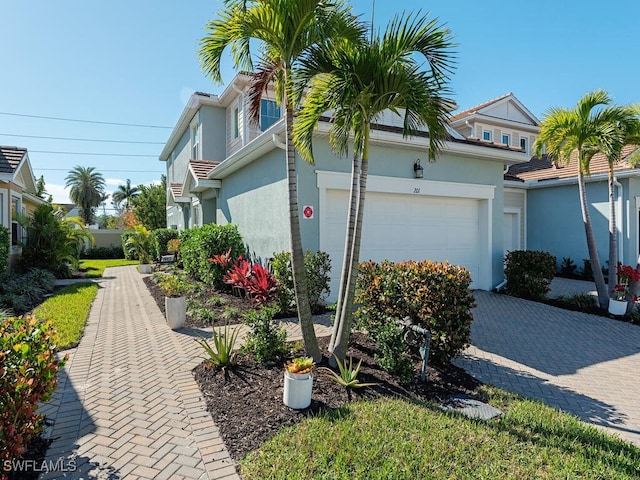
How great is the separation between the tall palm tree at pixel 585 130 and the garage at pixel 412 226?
2.29 metres

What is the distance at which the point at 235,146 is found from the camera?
15625mm

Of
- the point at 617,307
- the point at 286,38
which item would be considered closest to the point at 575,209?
the point at 617,307

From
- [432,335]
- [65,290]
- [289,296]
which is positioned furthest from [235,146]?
[432,335]

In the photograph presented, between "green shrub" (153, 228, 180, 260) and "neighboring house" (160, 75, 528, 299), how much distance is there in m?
7.53

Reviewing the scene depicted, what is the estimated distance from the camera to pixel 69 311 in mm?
8453

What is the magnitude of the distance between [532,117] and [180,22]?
850 inches

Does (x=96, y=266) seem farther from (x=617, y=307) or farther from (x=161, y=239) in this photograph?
(x=617, y=307)

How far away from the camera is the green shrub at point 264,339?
5000 mm

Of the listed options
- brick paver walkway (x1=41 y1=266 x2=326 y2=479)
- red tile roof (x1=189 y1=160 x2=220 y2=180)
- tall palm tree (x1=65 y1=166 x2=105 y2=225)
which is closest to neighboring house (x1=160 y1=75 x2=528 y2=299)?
red tile roof (x1=189 y1=160 x2=220 y2=180)

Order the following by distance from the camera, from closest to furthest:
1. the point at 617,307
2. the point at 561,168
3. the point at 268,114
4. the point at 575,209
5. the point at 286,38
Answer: the point at 286,38 → the point at 617,307 → the point at 268,114 → the point at 575,209 → the point at 561,168

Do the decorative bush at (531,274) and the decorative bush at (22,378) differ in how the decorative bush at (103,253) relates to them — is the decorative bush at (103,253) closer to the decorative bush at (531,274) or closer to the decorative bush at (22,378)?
the decorative bush at (531,274)

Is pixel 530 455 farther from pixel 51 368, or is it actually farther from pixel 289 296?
pixel 289 296

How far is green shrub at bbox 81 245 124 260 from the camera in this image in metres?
28.5

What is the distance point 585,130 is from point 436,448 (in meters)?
9.26
